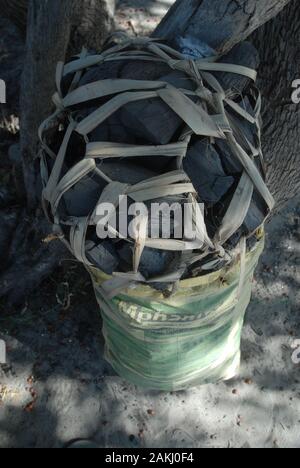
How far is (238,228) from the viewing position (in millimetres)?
1259

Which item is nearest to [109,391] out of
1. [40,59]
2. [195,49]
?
[40,59]

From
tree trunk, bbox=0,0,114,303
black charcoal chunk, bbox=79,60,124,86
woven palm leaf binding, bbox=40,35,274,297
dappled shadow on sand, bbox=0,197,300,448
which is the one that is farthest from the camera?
dappled shadow on sand, bbox=0,197,300,448

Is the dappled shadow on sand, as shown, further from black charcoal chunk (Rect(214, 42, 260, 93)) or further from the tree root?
black charcoal chunk (Rect(214, 42, 260, 93))

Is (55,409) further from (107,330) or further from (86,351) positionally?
(107,330)

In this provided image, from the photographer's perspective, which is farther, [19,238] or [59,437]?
[19,238]

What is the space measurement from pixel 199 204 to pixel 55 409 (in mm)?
1272

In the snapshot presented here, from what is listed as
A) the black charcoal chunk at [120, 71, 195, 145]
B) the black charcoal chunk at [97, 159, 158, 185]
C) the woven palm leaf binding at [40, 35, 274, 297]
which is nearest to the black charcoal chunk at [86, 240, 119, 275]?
the woven palm leaf binding at [40, 35, 274, 297]

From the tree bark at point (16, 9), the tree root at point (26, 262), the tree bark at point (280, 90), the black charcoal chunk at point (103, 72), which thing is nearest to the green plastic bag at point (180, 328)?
the tree bark at point (280, 90)

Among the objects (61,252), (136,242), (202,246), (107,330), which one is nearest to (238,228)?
(202,246)

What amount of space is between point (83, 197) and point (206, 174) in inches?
11.8

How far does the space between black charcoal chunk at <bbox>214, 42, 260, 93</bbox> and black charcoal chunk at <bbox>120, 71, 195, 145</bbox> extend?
0.38 ft

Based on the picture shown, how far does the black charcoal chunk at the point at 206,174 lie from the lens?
3.84ft

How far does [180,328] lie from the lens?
1.58m

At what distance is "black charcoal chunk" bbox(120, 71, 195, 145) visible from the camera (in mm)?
1092
